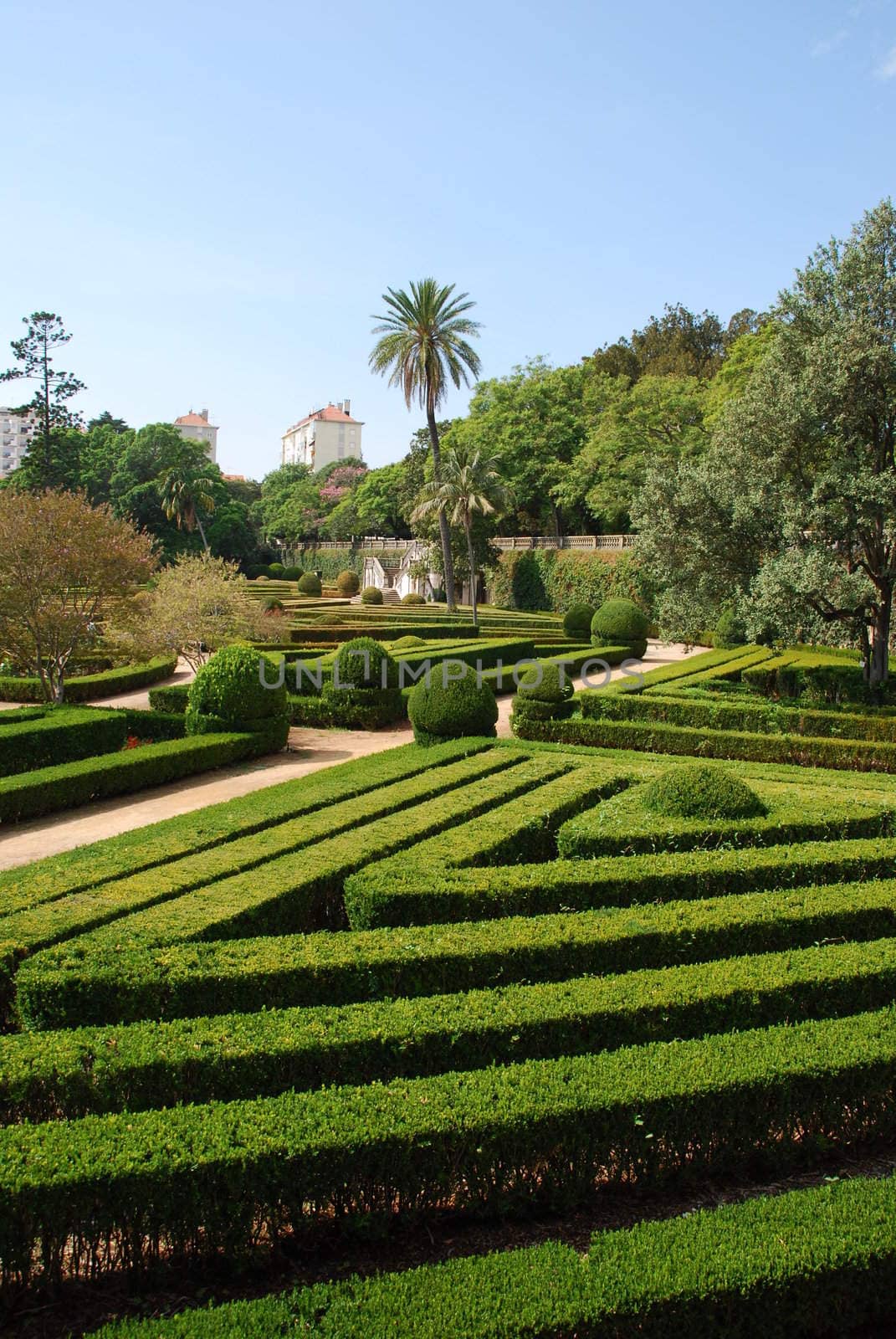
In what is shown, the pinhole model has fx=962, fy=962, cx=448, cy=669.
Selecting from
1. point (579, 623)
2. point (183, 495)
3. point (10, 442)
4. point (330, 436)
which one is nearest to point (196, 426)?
point (330, 436)

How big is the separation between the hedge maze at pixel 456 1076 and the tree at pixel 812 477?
773 cm

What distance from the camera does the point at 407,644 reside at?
87.8 feet

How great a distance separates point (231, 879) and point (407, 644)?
18908 mm

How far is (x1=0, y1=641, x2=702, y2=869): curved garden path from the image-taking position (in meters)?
11.2

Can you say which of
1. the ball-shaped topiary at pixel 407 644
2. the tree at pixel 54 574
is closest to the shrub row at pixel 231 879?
the tree at pixel 54 574

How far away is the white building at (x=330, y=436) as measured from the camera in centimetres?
13312

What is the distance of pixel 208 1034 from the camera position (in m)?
5.41

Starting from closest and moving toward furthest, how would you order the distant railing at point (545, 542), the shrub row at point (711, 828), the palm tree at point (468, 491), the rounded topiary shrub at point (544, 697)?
the shrub row at point (711, 828)
the rounded topiary shrub at point (544, 697)
the palm tree at point (468, 491)
the distant railing at point (545, 542)

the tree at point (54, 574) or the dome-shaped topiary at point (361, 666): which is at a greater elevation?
the tree at point (54, 574)

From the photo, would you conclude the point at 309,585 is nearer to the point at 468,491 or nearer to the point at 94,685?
the point at 468,491

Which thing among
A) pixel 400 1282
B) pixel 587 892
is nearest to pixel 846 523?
pixel 587 892

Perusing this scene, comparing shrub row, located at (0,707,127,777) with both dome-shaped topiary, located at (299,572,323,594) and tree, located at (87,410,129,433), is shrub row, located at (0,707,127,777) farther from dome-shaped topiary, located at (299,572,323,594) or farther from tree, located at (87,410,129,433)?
tree, located at (87,410,129,433)

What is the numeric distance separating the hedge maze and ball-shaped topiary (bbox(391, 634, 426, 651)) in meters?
17.4

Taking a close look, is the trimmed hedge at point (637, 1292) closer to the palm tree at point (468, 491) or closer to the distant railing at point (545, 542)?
the distant railing at point (545, 542)
